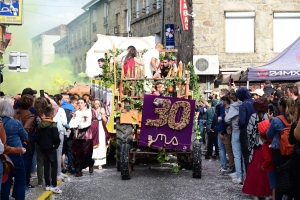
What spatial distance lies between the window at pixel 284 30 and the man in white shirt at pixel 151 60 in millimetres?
10217

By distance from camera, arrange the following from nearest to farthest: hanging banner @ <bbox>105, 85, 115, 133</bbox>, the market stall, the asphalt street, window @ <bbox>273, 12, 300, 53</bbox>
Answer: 1. the asphalt street
2. hanging banner @ <bbox>105, 85, 115, 133</bbox>
3. the market stall
4. window @ <bbox>273, 12, 300, 53</bbox>

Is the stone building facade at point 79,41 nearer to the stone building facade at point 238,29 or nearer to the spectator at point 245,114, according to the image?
the stone building facade at point 238,29

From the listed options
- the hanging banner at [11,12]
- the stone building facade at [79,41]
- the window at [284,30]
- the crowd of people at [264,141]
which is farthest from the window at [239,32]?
the stone building facade at [79,41]

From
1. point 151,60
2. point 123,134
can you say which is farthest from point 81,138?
point 151,60

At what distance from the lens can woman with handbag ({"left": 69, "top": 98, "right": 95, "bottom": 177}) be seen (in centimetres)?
1398

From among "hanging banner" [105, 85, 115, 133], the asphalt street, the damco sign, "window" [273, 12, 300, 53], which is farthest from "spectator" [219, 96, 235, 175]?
"window" [273, 12, 300, 53]

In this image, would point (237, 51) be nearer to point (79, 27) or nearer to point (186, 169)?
point (186, 169)

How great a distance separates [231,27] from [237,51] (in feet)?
3.25

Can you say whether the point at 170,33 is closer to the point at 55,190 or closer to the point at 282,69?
A: the point at 282,69

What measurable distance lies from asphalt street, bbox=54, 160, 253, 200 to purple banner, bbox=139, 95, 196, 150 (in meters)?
0.77

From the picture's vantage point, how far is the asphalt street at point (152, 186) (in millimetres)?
11020

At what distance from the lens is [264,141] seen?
924 cm

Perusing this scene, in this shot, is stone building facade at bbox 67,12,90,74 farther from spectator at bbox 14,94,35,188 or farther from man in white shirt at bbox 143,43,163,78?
spectator at bbox 14,94,35,188

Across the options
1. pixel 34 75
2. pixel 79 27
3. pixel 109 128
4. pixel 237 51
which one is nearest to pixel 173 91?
pixel 109 128
